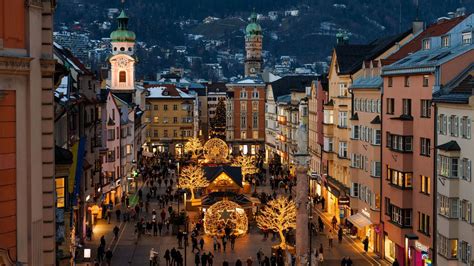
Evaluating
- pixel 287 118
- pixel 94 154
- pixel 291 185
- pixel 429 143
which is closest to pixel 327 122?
pixel 291 185

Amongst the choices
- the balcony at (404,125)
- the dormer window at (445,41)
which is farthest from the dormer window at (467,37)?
the balcony at (404,125)

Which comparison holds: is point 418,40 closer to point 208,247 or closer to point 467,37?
point 467,37

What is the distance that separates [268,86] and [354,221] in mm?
96251

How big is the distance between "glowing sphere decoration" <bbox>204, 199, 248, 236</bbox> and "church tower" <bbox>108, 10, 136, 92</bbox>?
75.5 metres

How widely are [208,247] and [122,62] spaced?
85.5 m

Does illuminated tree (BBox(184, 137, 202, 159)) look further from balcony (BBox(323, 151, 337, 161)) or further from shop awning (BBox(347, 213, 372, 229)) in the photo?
shop awning (BBox(347, 213, 372, 229))

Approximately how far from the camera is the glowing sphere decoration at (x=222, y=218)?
63406 millimetres

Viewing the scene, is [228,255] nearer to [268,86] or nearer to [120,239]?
[120,239]

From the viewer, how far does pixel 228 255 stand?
58781 mm

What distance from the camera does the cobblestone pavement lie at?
5647 cm

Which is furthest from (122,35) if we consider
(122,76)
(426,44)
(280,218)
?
(426,44)

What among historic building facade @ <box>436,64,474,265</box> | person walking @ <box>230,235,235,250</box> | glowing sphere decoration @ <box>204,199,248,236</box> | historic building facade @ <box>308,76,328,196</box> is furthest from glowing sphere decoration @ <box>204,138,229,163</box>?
historic building facade @ <box>436,64,474,265</box>

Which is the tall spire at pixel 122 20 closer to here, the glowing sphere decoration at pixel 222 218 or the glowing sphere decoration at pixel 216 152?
the glowing sphere decoration at pixel 216 152

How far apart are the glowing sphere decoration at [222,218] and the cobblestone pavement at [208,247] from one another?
1144 mm
